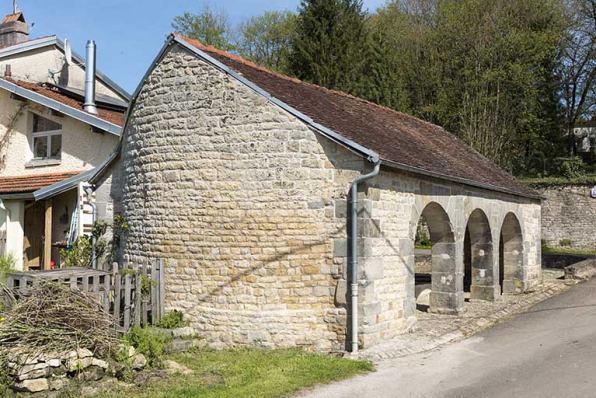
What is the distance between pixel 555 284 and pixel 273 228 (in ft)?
34.8

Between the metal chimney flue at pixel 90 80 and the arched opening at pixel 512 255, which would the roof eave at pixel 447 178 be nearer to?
the arched opening at pixel 512 255

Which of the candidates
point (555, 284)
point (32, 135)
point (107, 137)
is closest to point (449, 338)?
point (555, 284)

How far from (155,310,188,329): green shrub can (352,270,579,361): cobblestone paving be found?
2969 millimetres

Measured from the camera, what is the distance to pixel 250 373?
769cm

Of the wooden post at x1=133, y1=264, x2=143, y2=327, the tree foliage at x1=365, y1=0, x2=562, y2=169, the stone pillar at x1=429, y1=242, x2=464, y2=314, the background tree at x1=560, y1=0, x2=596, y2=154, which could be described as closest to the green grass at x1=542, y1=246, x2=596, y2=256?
the tree foliage at x1=365, y1=0, x2=562, y2=169

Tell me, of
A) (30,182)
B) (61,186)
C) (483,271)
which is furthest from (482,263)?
(30,182)

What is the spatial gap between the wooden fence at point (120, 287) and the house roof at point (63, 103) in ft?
16.1

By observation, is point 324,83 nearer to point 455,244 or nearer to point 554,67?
point 554,67

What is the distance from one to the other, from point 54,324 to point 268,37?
3168 centimetres

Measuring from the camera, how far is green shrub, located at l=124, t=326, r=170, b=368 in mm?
7855

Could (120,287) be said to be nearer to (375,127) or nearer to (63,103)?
(375,127)

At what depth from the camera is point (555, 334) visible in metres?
10.2

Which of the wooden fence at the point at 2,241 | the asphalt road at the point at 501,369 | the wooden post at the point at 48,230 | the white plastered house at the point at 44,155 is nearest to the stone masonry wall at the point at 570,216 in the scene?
the asphalt road at the point at 501,369

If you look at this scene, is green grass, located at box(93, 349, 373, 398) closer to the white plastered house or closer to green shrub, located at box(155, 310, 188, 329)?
green shrub, located at box(155, 310, 188, 329)
